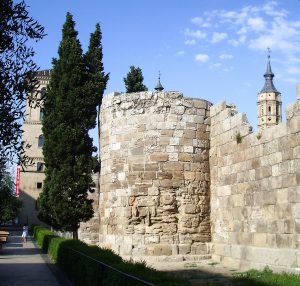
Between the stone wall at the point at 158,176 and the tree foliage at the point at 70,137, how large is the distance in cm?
523

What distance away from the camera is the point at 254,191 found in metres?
11.3

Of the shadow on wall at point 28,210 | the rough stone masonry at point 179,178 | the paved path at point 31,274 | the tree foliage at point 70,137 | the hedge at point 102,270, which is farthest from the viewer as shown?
the shadow on wall at point 28,210

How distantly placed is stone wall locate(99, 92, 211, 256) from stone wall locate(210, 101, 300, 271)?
474 mm

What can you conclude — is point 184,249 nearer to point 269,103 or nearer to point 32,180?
point 32,180

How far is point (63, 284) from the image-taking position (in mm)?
11297

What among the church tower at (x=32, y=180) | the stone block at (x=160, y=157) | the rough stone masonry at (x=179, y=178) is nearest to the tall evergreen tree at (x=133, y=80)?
the rough stone masonry at (x=179, y=178)

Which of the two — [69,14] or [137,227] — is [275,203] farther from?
[69,14]

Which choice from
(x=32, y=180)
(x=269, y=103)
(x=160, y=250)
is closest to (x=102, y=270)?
(x=160, y=250)

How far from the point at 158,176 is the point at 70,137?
7.32 meters

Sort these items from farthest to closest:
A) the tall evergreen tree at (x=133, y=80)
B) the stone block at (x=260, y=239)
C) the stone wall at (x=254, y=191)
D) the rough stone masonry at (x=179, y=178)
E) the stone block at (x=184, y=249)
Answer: the tall evergreen tree at (x=133, y=80), the stone block at (x=184, y=249), the rough stone masonry at (x=179, y=178), the stone block at (x=260, y=239), the stone wall at (x=254, y=191)

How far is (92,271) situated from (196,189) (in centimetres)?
560

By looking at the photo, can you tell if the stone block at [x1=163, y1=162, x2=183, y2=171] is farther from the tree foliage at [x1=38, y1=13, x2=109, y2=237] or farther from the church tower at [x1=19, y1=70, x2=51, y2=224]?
the church tower at [x1=19, y1=70, x2=51, y2=224]

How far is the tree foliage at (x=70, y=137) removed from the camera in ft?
63.0

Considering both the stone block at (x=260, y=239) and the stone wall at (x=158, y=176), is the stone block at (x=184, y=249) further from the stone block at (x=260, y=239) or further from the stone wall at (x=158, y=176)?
the stone block at (x=260, y=239)
